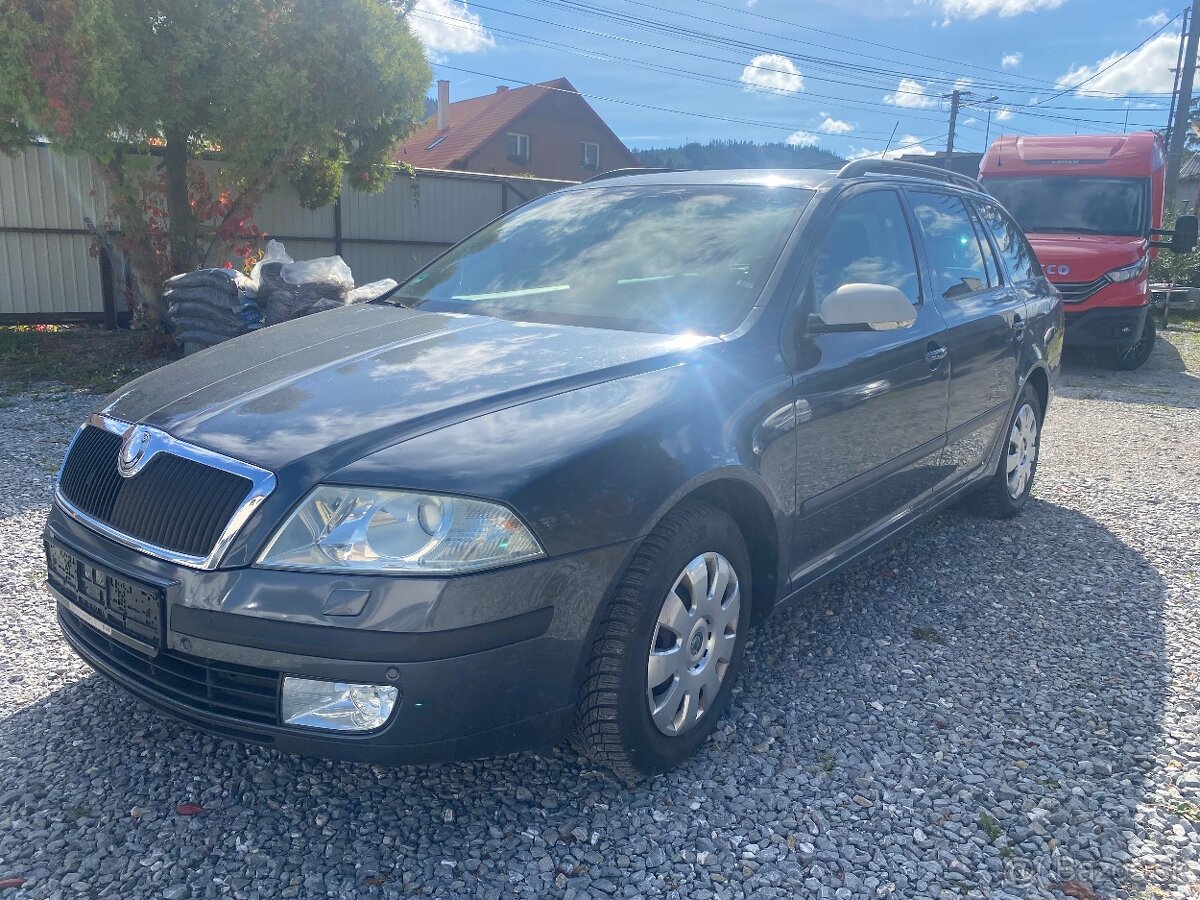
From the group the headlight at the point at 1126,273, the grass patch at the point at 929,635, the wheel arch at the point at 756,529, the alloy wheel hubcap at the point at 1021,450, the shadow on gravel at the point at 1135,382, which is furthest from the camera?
the headlight at the point at 1126,273

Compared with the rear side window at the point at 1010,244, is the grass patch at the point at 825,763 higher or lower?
lower

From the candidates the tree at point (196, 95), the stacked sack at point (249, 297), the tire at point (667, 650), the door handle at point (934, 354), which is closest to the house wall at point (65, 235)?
the tree at point (196, 95)

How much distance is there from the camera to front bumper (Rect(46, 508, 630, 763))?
215 centimetres

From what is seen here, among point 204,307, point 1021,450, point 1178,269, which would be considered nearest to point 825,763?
point 1021,450

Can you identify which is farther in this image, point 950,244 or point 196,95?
point 196,95

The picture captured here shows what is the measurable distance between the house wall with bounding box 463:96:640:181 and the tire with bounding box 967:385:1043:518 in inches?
1407

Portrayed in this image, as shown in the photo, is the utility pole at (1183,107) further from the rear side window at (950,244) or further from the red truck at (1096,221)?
the rear side window at (950,244)

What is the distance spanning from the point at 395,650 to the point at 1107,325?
1110 cm

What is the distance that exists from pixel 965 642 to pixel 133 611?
3.06 meters

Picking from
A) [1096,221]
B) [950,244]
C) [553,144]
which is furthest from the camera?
[553,144]

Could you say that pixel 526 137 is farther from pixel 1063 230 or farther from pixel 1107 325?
pixel 1107 325

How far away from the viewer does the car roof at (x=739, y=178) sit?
374cm

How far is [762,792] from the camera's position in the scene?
9.04 feet

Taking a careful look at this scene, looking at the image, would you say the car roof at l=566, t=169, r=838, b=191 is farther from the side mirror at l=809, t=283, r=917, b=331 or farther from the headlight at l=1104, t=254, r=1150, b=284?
the headlight at l=1104, t=254, r=1150, b=284
